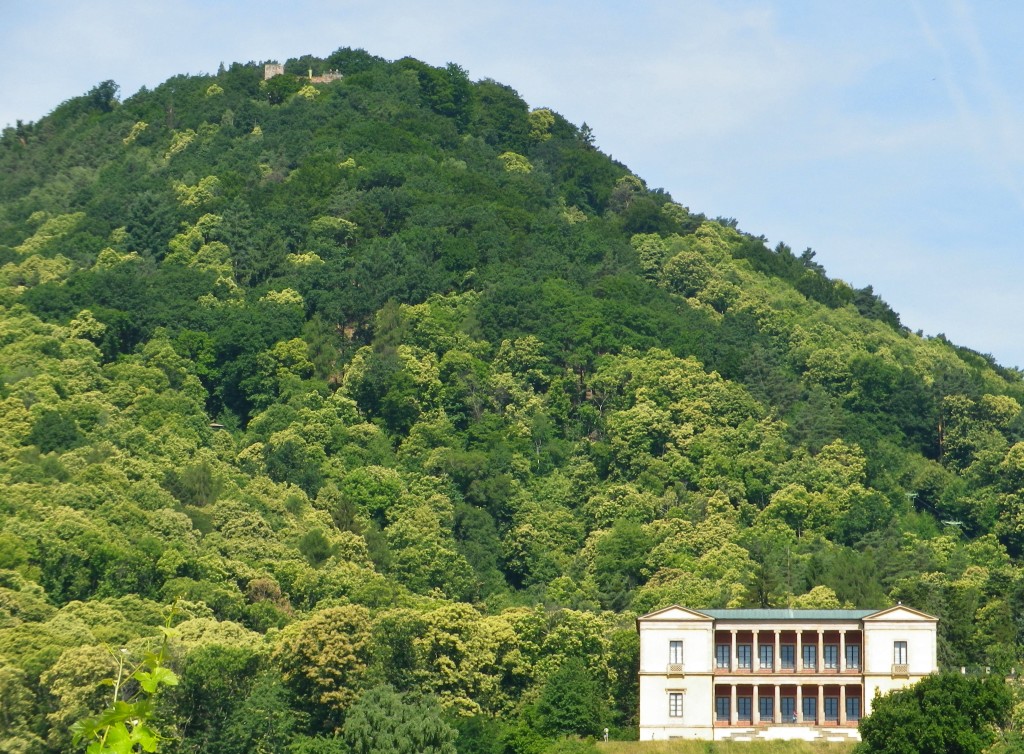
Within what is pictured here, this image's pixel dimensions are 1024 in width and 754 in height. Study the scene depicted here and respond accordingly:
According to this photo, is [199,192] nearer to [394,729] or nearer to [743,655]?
[743,655]

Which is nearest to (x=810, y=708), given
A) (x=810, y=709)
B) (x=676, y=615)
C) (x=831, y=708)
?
(x=810, y=709)

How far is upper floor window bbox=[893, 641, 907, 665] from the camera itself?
76.6m

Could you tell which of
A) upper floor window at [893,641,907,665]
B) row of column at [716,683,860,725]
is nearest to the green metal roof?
upper floor window at [893,641,907,665]

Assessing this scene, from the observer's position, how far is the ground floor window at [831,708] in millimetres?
77750

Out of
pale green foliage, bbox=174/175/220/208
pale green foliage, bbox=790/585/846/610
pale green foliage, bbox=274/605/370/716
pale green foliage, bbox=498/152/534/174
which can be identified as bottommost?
pale green foliage, bbox=274/605/370/716

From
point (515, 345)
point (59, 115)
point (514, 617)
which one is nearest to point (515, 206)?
point (515, 345)

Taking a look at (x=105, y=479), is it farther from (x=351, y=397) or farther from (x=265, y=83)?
(x=265, y=83)

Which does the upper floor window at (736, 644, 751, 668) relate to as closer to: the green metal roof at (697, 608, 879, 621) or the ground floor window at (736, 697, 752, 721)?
the green metal roof at (697, 608, 879, 621)

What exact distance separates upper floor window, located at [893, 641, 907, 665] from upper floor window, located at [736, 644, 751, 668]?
571 cm

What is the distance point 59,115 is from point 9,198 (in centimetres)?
1980

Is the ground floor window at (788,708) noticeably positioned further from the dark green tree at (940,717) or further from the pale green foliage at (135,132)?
the pale green foliage at (135,132)

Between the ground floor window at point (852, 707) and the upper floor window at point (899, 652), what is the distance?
2.29 m

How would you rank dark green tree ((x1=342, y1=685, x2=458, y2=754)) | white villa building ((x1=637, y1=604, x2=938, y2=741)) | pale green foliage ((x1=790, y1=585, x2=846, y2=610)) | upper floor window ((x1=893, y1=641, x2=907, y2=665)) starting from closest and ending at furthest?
1. dark green tree ((x1=342, y1=685, x2=458, y2=754))
2. white villa building ((x1=637, y1=604, x2=938, y2=741))
3. upper floor window ((x1=893, y1=641, x2=907, y2=665))
4. pale green foliage ((x1=790, y1=585, x2=846, y2=610))

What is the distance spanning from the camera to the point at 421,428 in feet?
374
